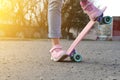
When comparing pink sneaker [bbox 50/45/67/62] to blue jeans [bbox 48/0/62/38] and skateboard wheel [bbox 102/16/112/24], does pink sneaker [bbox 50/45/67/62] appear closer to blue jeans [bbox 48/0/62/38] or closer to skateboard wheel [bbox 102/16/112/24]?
blue jeans [bbox 48/0/62/38]

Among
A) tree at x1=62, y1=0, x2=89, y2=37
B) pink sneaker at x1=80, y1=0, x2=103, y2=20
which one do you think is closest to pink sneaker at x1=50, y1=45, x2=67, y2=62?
pink sneaker at x1=80, y1=0, x2=103, y2=20

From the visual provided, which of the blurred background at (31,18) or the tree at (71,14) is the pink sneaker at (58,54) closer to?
the blurred background at (31,18)

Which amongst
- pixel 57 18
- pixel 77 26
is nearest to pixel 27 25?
pixel 77 26

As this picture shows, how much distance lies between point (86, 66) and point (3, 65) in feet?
2.63

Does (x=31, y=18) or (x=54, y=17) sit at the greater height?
(x=54, y=17)

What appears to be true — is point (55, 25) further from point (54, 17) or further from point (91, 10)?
point (91, 10)

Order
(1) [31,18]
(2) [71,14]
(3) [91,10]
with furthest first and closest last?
(2) [71,14] < (1) [31,18] < (3) [91,10]

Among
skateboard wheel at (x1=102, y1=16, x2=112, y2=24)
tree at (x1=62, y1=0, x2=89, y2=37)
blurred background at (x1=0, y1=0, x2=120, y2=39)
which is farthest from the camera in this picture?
tree at (x1=62, y1=0, x2=89, y2=37)

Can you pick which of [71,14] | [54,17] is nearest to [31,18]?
[71,14]

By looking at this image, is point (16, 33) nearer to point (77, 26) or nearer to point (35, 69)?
point (77, 26)

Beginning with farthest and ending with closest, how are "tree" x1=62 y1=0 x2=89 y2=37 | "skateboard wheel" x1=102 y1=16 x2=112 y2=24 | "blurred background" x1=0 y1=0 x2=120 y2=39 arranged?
1. "tree" x1=62 y1=0 x2=89 y2=37
2. "blurred background" x1=0 y1=0 x2=120 y2=39
3. "skateboard wheel" x1=102 y1=16 x2=112 y2=24

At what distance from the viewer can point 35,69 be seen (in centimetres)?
338

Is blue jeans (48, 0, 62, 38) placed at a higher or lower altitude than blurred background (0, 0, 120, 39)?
higher

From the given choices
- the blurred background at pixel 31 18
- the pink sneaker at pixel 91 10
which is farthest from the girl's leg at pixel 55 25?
the blurred background at pixel 31 18
